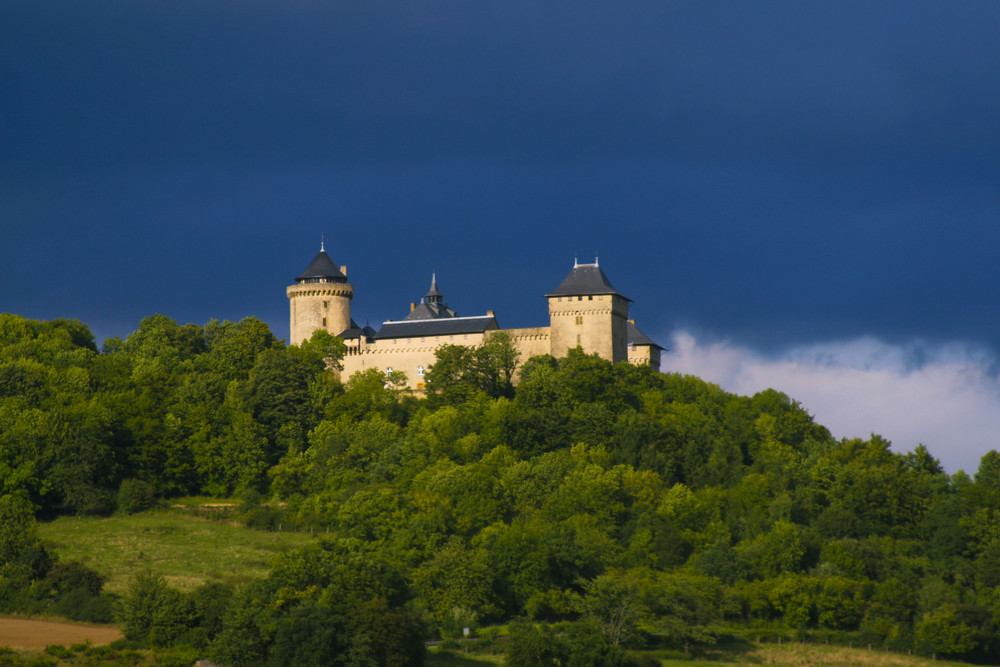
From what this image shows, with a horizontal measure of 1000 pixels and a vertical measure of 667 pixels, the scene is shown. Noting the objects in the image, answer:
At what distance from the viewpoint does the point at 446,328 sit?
102m

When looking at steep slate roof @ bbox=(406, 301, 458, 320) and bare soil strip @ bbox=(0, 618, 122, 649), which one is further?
steep slate roof @ bbox=(406, 301, 458, 320)

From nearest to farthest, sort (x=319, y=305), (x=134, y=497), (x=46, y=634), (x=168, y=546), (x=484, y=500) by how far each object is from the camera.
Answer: (x=46, y=634)
(x=168, y=546)
(x=484, y=500)
(x=134, y=497)
(x=319, y=305)

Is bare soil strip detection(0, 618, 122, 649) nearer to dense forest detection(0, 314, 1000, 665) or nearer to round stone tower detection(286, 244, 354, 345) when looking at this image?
dense forest detection(0, 314, 1000, 665)

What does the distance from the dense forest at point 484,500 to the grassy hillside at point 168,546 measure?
1875 mm

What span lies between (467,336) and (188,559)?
102ft

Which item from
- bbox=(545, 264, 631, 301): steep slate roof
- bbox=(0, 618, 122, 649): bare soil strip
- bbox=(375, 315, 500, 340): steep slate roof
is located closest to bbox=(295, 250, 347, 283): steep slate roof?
bbox=(375, 315, 500, 340): steep slate roof

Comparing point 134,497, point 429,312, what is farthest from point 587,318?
point 134,497

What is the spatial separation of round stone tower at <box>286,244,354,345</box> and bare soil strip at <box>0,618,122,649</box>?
44163 mm

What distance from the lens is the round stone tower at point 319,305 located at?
10731 centimetres

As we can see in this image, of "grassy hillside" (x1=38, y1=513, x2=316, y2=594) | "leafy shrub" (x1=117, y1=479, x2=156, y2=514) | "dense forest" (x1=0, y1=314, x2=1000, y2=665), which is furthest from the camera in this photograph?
"leafy shrub" (x1=117, y1=479, x2=156, y2=514)

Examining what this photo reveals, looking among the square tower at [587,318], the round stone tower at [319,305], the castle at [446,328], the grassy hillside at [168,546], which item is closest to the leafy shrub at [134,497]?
the grassy hillside at [168,546]

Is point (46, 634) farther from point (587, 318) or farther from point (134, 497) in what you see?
point (587, 318)

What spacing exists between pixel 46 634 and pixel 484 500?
25.2 metres

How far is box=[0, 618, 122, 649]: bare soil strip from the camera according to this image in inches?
2384
